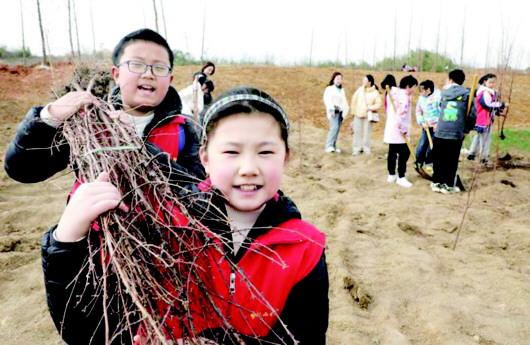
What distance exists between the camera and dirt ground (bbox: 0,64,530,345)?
266 centimetres

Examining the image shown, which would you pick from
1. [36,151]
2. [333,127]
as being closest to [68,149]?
[36,151]

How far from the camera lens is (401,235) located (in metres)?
4.20

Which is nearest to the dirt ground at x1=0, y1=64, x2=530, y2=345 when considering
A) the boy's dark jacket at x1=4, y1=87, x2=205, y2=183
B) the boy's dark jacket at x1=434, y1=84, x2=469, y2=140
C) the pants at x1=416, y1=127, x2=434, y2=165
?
the boy's dark jacket at x1=4, y1=87, x2=205, y2=183

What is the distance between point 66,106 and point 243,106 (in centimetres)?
64

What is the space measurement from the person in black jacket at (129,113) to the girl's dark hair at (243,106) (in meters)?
0.24

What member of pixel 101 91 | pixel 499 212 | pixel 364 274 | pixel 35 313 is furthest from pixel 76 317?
pixel 499 212

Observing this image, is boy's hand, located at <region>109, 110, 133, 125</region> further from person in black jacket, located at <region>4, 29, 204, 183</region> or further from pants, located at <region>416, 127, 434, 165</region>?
pants, located at <region>416, 127, 434, 165</region>

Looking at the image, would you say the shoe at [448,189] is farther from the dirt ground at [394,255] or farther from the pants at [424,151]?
the pants at [424,151]

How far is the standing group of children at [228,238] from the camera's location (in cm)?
100

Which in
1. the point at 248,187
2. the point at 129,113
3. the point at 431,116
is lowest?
the point at 431,116

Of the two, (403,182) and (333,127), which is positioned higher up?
(333,127)

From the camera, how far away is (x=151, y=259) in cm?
101

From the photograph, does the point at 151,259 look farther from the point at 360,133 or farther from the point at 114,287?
the point at 360,133

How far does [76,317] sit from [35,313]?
1.99m
